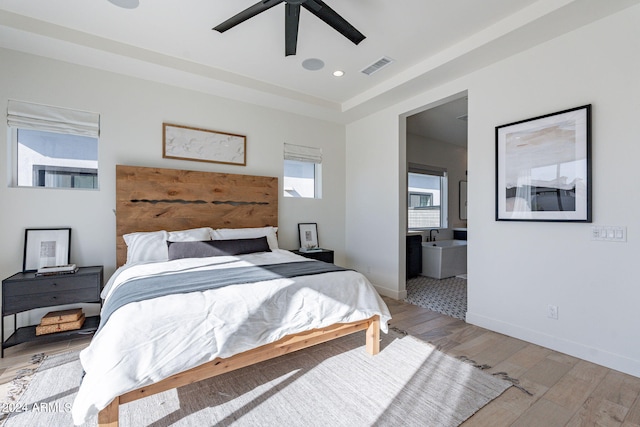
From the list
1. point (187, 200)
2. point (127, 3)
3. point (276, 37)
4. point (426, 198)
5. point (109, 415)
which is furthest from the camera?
point (426, 198)

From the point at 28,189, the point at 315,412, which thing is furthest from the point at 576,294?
the point at 28,189

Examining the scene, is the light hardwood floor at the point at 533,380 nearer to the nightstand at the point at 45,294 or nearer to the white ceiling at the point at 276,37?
the nightstand at the point at 45,294

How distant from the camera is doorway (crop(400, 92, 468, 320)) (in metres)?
4.43

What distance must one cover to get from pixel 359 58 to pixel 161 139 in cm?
253

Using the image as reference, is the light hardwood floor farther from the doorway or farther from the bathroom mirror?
the bathroom mirror

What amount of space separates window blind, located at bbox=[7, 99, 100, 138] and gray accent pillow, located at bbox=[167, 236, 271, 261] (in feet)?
5.04

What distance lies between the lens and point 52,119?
3014 mm

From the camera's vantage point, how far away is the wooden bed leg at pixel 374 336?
2498mm

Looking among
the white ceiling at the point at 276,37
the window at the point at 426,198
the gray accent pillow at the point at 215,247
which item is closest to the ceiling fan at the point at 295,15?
the white ceiling at the point at 276,37

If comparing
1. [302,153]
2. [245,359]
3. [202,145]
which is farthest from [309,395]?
[302,153]

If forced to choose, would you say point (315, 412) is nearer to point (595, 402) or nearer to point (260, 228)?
point (595, 402)

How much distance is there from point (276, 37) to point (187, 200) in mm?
2134

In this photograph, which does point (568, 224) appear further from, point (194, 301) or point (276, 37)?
point (276, 37)

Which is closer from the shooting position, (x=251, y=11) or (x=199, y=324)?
(x=199, y=324)
